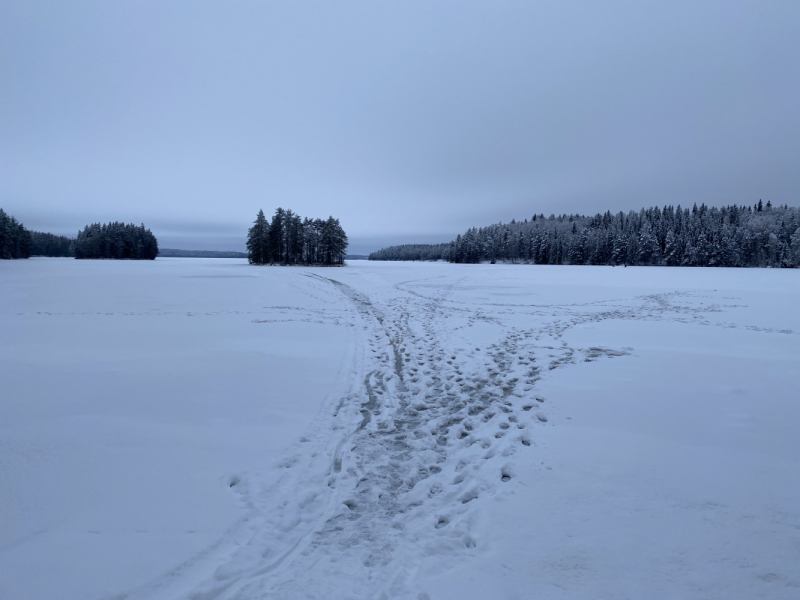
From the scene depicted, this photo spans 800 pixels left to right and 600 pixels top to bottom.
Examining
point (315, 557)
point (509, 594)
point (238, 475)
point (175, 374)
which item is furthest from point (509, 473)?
point (175, 374)

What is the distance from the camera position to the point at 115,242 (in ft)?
295

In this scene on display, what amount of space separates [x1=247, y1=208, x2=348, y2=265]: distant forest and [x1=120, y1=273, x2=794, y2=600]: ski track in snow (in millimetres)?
61355

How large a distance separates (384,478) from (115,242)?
367ft

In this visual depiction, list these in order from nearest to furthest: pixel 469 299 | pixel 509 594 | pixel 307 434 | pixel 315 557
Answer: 1. pixel 509 594
2. pixel 315 557
3. pixel 307 434
4. pixel 469 299

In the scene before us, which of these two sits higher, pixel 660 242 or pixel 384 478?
pixel 660 242

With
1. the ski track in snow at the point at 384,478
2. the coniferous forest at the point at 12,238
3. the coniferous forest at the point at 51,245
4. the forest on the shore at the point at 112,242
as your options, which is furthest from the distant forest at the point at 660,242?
the coniferous forest at the point at 51,245

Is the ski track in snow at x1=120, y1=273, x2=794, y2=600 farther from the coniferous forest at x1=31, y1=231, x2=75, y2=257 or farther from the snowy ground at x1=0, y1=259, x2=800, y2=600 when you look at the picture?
the coniferous forest at x1=31, y1=231, x2=75, y2=257

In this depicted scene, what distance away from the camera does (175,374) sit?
6652mm

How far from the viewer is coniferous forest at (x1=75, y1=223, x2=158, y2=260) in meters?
89.8

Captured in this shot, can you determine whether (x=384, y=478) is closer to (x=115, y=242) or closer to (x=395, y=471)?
(x=395, y=471)

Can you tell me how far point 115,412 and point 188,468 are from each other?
198cm

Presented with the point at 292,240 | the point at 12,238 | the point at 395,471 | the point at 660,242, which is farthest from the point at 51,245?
the point at 660,242

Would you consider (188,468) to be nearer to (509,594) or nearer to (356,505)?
(356,505)

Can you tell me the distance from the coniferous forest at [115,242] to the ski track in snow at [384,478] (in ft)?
352
